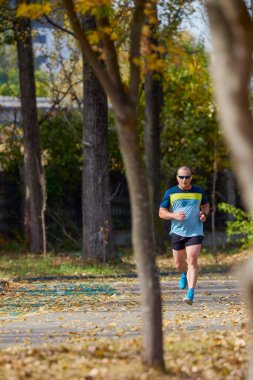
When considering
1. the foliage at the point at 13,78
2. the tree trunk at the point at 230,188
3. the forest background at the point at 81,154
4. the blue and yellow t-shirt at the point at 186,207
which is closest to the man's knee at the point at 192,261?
the blue and yellow t-shirt at the point at 186,207

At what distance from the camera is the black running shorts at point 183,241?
17.7 meters

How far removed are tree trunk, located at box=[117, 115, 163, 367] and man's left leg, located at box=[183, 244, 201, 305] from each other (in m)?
6.63

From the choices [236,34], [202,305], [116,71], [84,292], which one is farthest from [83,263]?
[236,34]

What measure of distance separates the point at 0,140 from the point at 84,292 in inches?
741

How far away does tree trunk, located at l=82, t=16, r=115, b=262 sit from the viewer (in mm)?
27141

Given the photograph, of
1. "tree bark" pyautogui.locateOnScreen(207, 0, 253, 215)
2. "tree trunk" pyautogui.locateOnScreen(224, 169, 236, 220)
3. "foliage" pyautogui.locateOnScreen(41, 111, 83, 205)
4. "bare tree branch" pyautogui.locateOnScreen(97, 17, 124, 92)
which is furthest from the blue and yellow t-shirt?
"tree trunk" pyautogui.locateOnScreen(224, 169, 236, 220)

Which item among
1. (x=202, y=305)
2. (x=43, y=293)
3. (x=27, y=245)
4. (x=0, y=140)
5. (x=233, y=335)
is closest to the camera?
(x=233, y=335)

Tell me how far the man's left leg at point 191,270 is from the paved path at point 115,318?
0.61 ft

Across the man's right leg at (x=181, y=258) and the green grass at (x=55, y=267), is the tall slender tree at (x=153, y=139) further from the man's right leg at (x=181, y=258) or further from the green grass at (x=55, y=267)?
the man's right leg at (x=181, y=258)

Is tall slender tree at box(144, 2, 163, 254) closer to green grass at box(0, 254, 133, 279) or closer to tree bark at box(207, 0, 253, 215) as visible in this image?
green grass at box(0, 254, 133, 279)

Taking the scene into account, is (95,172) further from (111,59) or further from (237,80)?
(237,80)

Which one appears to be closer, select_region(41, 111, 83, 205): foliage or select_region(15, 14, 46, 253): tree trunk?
select_region(15, 14, 46, 253): tree trunk

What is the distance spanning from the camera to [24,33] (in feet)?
103

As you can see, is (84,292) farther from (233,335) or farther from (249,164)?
(249,164)
